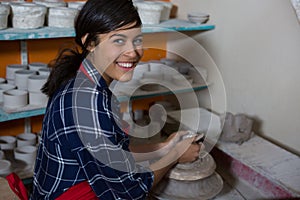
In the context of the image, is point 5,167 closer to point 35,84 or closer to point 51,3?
point 35,84

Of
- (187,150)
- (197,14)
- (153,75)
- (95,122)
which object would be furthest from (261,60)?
(95,122)

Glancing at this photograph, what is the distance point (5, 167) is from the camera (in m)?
1.86

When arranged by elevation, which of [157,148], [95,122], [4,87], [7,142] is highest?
[95,122]

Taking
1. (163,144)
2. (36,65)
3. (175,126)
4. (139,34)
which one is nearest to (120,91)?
(175,126)

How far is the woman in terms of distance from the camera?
3.47ft

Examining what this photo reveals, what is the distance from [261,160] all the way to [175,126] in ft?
1.87

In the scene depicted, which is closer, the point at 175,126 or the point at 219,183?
the point at 219,183

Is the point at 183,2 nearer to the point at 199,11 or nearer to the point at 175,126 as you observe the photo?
the point at 199,11

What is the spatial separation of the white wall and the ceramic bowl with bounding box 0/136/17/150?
59.1 inches

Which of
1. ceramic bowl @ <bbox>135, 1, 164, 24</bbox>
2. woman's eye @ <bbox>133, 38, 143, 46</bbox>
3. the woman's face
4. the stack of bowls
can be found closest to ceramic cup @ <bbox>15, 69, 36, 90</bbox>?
the stack of bowls

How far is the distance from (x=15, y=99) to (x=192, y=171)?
1029mm

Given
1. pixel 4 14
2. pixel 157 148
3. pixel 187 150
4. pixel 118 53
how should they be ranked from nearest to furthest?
pixel 118 53, pixel 187 150, pixel 157 148, pixel 4 14

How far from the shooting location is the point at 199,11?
264 cm

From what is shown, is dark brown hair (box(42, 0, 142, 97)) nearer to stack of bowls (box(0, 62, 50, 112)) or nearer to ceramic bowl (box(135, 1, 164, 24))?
stack of bowls (box(0, 62, 50, 112))
